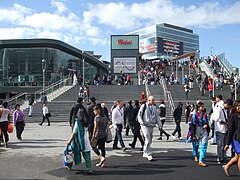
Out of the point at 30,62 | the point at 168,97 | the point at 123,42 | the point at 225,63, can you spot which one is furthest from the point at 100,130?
the point at 30,62

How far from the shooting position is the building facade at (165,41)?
428 ft

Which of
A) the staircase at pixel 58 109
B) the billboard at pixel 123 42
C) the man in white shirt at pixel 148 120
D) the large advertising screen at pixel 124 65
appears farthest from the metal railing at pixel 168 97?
the man in white shirt at pixel 148 120

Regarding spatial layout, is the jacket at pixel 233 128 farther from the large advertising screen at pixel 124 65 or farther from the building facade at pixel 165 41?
the building facade at pixel 165 41

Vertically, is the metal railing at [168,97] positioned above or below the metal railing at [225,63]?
below

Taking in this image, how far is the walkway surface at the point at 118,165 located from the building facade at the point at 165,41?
4338 inches

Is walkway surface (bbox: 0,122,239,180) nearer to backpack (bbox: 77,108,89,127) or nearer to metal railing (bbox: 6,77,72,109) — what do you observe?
backpack (bbox: 77,108,89,127)

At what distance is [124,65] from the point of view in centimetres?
4112

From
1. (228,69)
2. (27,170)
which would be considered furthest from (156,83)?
(27,170)

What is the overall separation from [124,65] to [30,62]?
13.3 metres

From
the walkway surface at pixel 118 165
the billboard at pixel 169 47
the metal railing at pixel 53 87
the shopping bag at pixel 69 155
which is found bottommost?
the walkway surface at pixel 118 165

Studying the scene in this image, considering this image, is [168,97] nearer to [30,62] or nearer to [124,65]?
[124,65]

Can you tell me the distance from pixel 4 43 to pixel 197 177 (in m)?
37.6

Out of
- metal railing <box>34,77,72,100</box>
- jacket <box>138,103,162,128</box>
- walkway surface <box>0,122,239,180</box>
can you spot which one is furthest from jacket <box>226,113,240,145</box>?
metal railing <box>34,77,72,100</box>

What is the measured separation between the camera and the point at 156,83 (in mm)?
33969
